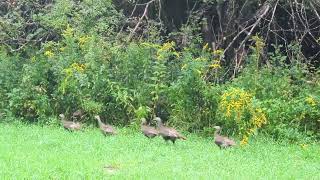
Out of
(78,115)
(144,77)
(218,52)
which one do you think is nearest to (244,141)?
(144,77)

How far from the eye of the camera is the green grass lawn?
319 inches

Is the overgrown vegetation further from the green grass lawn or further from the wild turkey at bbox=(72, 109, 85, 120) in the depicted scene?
the green grass lawn

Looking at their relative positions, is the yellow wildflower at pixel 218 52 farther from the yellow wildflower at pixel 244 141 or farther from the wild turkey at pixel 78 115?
the wild turkey at pixel 78 115

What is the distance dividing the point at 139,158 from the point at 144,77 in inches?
171

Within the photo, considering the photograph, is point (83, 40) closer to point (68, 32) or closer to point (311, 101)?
point (68, 32)

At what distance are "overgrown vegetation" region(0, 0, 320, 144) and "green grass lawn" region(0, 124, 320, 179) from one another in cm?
90

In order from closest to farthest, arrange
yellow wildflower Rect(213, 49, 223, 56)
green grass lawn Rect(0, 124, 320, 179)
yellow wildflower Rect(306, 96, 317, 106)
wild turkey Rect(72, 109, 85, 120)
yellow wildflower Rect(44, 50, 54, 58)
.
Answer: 1. green grass lawn Rect(0, 124, 320, 179)
2. yellow wildflower Rect(306, 96, 317, 106)
3. wild turkey Rect(72, 109, 85, 120)
4. yellow wildflower Rect(213, 49, 223, 56)
5. yellow wildflower Rect(44, 50, 54, 58)

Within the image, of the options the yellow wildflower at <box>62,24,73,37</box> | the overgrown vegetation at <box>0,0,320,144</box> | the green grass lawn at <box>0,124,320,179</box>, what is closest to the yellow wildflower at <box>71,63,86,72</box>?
the overgrown vegetation at <box>0,0,320,144</box>

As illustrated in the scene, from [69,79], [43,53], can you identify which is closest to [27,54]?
[43,53]

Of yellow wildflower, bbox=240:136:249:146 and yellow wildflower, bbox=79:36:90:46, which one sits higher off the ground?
yellow wildflower, bbox=79:36:90:46

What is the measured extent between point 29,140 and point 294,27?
714 cm

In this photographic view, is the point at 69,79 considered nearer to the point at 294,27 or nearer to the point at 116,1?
the point at 116,1

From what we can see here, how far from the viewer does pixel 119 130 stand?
1235 cm

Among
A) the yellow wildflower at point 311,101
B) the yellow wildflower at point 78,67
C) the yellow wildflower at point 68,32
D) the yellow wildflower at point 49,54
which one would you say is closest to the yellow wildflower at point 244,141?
the yellow wildflower at point 311,101
